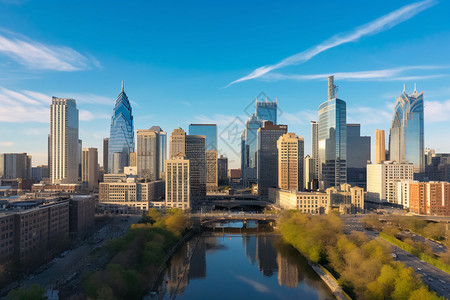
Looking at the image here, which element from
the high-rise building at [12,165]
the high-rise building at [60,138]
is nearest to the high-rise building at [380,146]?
the high-rise building at [60,138]

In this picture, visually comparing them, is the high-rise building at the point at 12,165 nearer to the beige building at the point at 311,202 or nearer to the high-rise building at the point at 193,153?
the high-rise building at the point at 193,153

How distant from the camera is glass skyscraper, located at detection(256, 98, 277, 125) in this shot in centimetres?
16512

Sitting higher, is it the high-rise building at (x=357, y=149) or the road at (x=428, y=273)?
the high-rise building at (x=357, y=149)

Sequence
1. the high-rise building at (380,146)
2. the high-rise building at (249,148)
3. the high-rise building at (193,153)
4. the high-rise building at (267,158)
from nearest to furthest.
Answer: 1. the high-rise building at (193,153)
2. the high-rise building at (267,158)
3. the high-rise building at (380,146)
4. the high-rise building at (249,148)

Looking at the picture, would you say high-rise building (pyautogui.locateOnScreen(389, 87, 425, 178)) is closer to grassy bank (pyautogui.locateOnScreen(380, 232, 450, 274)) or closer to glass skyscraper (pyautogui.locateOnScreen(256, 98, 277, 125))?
glass skyscraper (pyautogui.locateOnScreen(256, 98, 277, 125))

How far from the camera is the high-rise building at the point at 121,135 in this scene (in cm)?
14562

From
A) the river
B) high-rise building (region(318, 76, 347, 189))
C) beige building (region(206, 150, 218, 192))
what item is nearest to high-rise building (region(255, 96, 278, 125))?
beige building (region(206, 150, 218, 192))

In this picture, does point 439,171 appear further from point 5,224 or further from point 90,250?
point 5,224

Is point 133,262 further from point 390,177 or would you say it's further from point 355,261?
point 390,177

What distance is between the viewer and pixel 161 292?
2877 centimetres

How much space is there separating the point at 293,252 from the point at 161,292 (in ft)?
66.9

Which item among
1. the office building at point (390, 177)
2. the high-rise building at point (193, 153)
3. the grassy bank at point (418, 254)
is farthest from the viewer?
the high-rise building at point (193, 153)

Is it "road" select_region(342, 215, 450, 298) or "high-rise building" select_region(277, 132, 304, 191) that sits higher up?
"high-rise building" select_region(277, 132, 304, 191)

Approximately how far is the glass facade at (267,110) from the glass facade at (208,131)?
24.0m
